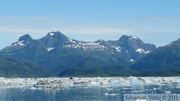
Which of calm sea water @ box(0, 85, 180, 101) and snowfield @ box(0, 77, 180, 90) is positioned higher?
snowfield @ box(0, 77, 180, 90)

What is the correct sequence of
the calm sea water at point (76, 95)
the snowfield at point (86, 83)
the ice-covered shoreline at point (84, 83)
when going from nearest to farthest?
the calm sea water at point (76, 95) → the snowfield at point (86, 83) → the ice-covered shoreline at point (84, 83)

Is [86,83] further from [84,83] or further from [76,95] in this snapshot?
[76,95]

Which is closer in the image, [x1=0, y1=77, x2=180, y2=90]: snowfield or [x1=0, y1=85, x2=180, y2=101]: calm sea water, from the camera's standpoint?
[x1=0, y1=85, x2=180, y2=101]: calm sea water


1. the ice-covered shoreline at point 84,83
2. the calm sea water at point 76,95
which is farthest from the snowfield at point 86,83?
the calm sea water at point 76,95

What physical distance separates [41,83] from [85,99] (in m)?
55.3

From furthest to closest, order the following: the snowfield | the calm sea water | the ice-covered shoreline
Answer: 1. the ice-covered shoreline
2. the snowfield
3. the calm sea water

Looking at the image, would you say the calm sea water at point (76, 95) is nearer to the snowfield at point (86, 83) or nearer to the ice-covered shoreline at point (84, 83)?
the snowfield at point (86, 83)

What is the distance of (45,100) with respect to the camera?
253ft

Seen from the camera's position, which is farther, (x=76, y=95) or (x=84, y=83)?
(x=84, y=83)

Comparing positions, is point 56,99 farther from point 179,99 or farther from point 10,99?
point 179,99

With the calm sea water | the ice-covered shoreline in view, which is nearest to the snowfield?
the ice-covered shoreline

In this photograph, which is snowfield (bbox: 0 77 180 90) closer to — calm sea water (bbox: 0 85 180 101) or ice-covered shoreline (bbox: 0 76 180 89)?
ice-covered shoreline (bbox: 0 76 180 89)

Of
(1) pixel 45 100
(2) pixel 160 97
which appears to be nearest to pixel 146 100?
(2) pixel 160 97

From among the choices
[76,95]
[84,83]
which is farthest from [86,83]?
[76,95]
